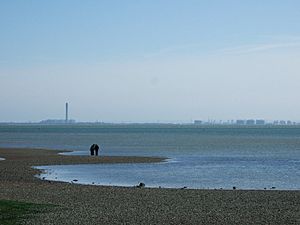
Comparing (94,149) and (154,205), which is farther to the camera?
(94,149)

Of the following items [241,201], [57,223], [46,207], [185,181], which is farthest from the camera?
[185,181]

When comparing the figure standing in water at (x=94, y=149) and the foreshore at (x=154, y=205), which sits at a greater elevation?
the figure standing in water at (x=94, y=149)

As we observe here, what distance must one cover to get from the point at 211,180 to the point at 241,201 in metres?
13.2

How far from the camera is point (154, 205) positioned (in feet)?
80.0

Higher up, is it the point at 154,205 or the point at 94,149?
the point at 94,149

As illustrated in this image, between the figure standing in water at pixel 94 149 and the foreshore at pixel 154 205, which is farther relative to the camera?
the figure standing in water at pixel 94 149

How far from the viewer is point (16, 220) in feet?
65.9

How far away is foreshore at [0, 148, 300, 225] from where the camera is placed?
2080 cm

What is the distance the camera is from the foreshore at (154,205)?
2080 centimetres

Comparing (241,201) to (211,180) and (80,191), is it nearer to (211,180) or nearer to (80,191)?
(80,191)

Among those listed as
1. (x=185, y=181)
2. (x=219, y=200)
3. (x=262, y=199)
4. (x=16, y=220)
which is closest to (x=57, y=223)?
(x=16, y=220)

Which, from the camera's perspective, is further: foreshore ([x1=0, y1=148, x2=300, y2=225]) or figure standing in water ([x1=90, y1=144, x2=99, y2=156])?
figure standing in water ([x1=90, y1=144, x2=99, y2=156])

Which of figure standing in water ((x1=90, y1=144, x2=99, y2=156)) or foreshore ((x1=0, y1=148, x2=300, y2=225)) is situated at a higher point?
figure standing in water ((x1=90, y1=144, x2=99, y2=156))

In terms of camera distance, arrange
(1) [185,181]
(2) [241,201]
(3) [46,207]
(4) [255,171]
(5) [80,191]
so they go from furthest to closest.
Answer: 1. (4) [255,171]
2. (1) [185,181]
3. (5) [80,191]
4. (2) [241,201]
5. (3) [46,207]
